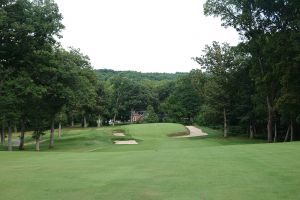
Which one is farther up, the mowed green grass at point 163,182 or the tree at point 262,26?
the tree at point 262,26

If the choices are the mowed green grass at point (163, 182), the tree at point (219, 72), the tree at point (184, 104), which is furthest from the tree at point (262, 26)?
the tree at point (184, 104)

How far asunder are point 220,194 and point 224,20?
38815 mm

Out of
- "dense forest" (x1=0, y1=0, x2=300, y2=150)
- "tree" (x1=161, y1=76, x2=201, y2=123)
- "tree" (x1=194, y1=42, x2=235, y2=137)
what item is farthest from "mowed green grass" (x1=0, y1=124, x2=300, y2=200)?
"tree" (x1=161, y1=76, x2=201, y2=123)

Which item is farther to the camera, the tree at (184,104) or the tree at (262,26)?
the tree at (184,104)

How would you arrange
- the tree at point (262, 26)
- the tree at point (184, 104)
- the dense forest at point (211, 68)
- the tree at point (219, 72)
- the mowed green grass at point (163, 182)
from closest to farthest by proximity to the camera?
the mowed green grass at point (163, 182)
the dense forest at point (211, 68)
the tree at point (262, 26)
the tree at point (219, 72)
the tree at point (184, 104)

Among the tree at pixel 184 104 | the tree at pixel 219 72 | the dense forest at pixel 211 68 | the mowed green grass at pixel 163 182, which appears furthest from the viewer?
the tree at pixel 184 104

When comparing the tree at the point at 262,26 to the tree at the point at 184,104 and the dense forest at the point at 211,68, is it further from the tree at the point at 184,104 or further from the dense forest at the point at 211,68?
the tree at the point at 184,104

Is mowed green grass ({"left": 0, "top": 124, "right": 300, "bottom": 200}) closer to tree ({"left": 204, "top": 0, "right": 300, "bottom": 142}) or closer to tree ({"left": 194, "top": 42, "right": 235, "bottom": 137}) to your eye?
tree ({"left": 204, "top": 0, "right": 300, "bottom": 142})

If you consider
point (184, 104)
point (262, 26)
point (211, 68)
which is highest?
point (262, 26)

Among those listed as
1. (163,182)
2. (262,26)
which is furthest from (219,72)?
A: (163,182)

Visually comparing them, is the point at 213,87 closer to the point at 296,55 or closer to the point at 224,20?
the point at 224,20

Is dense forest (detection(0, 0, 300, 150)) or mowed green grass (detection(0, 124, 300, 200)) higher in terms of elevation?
dense forest (detection(0, 0, 300, 150))

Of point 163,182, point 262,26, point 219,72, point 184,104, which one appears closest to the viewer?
point 163,182

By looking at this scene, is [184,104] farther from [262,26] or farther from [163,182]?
[163,182]
